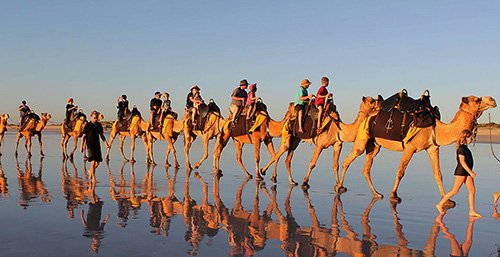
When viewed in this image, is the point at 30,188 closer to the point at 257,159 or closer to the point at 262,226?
the point at 262,226

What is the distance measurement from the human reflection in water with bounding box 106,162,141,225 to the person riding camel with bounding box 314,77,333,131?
543cm

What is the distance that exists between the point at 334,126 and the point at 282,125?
2.21 metres

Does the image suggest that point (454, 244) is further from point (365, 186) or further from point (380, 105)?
point (365, 186)

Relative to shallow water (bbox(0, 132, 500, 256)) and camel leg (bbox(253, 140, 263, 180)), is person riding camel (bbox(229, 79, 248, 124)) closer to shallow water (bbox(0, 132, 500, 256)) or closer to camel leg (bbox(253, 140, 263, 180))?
camel leg (bbox(253, 140, 263, 180))

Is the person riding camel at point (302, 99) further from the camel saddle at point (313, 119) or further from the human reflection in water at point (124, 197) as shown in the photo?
the human reflection in water at point (124, 197)

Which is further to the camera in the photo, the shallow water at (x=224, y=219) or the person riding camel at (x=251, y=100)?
the person riding camel at (x=251, y=100)

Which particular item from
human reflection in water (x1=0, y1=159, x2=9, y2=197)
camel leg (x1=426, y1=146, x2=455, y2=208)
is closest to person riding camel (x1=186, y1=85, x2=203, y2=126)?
human reflection in water (x1=0, y1=159, x2=9, y2=197)

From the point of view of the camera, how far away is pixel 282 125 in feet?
54.4

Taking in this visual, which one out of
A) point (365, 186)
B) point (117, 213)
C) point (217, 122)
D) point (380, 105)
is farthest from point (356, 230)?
point (217, 122)

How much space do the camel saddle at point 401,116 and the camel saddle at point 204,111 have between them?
8.07m

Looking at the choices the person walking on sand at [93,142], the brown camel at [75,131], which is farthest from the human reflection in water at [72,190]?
the brown camel at [75,131]

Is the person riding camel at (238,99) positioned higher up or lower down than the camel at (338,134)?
higher up

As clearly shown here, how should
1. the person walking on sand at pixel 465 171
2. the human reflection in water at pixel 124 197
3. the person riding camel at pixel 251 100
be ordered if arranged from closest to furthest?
1. the human reflection in water at pixel 124 197
2. the person walking on sand at pixel 465 171
3. the person riding camel at pixel 251 100

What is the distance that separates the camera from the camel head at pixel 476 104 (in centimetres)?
1102
